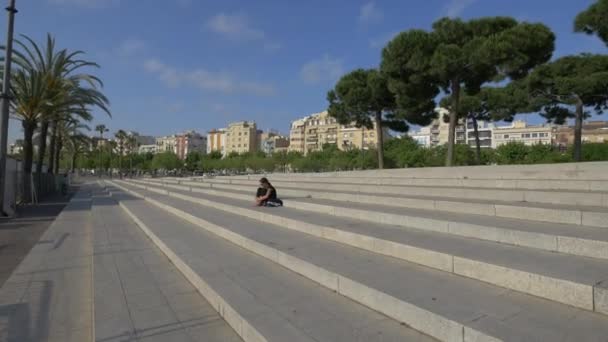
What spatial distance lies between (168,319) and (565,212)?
13.9 ft

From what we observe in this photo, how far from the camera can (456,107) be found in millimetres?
16875

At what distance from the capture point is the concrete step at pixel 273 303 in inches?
102

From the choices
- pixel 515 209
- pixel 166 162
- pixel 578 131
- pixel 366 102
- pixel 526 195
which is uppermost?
pixel 366 102

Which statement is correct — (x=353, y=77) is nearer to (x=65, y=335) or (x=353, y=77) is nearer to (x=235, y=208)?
(x=235, y=208)

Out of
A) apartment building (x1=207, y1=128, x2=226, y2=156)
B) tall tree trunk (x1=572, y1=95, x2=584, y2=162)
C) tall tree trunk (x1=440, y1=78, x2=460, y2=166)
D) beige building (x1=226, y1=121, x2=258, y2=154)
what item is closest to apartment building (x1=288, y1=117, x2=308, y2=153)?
beige building (x1=226, y1=121, x2=258, y2=154)

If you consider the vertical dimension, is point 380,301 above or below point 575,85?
below

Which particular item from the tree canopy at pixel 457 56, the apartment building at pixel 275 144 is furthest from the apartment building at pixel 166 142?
the tree canopy at pixel 457 56

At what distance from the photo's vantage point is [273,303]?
10.5 ft

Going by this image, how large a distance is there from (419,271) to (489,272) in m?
0.62

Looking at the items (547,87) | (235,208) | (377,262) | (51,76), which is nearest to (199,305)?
(377,262)

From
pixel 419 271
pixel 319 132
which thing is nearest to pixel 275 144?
pixel 319 132

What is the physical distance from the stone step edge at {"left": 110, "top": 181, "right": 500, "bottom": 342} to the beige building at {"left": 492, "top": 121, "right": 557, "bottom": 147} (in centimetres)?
11229

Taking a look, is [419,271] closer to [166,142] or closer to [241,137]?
[241,137]

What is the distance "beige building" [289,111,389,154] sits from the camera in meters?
112
